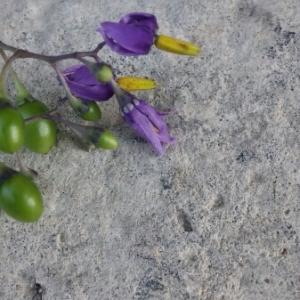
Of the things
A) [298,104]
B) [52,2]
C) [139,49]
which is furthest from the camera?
[52,2]

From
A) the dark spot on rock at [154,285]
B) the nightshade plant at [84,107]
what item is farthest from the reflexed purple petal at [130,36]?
the dark spot on rock at [154,285]

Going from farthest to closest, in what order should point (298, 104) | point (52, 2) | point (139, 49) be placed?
point (52, 2), point (298, 104), point (139, 49)

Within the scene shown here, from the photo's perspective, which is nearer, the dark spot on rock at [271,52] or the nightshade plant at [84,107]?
the nightshade plant at [84,107]

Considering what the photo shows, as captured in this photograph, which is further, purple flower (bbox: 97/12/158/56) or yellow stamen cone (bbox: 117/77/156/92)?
yellow stamen cone (bbox: 117/77/156/92)

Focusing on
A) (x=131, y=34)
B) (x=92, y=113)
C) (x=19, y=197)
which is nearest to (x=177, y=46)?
(x=131, y=34)

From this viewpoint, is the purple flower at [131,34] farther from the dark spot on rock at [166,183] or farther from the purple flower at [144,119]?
the dark spot on rock at [166,183]

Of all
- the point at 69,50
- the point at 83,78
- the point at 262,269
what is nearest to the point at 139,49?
the point at 83,78

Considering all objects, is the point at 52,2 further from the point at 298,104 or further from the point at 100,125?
the point at 298,104

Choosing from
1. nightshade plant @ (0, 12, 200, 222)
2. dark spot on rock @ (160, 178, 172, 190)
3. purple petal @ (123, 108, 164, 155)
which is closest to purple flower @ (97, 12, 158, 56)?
nightshade plant @ (0, 12, 200, 222)

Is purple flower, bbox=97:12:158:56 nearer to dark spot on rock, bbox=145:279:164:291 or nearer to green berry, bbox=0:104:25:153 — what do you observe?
green berry, bbox=0:104:25:153
